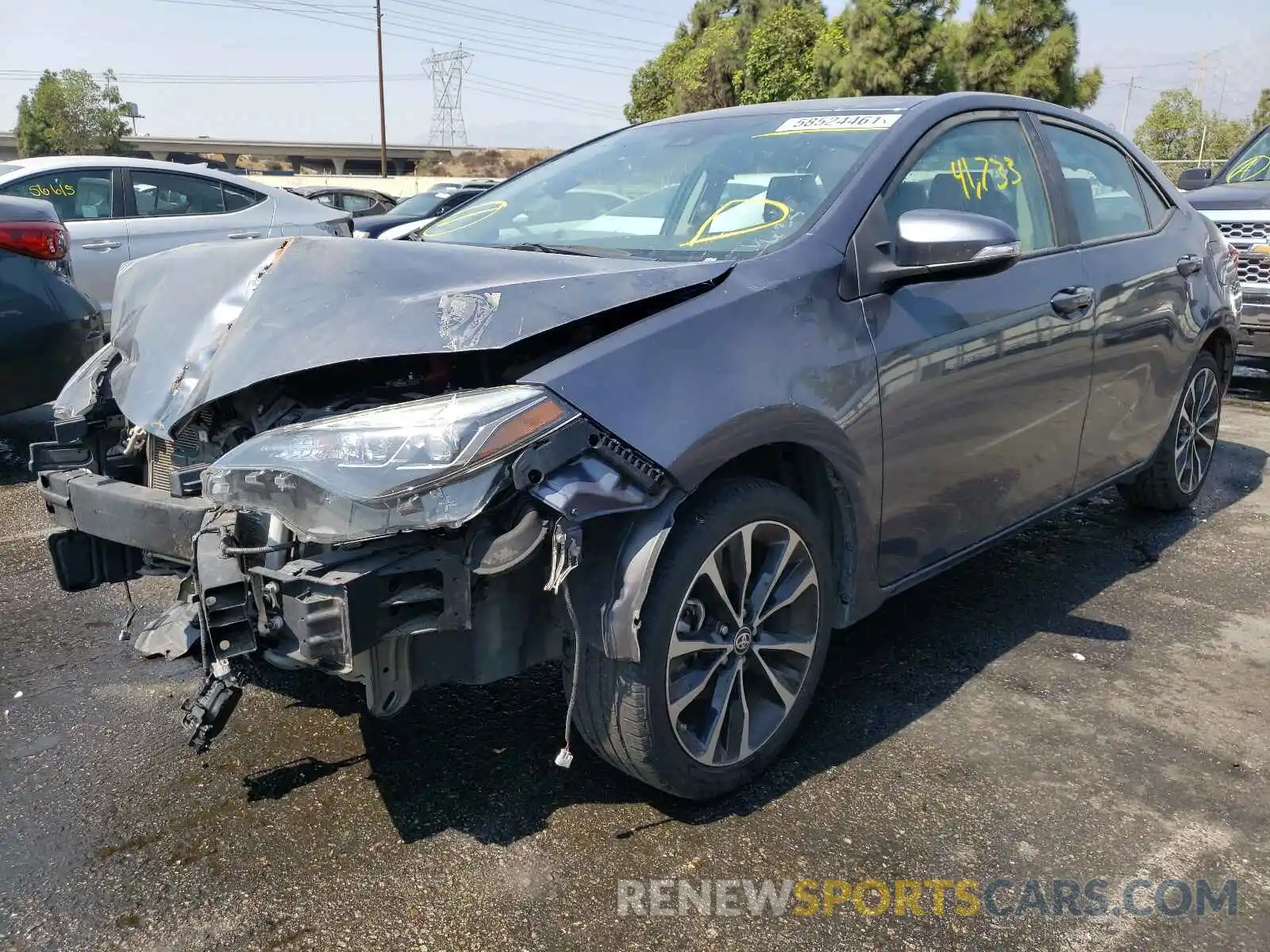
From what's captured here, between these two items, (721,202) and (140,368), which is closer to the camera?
(140,368)

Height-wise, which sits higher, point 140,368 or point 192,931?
point 140,368

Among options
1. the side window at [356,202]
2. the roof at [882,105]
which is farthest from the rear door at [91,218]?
the side window at [356,202]

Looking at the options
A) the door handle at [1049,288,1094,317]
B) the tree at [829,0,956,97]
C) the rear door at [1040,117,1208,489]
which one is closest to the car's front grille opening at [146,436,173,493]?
the door handle at [1049,288,1094,317]

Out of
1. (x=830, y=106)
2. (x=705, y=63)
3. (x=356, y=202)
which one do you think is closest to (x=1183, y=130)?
(x=705, y=63)

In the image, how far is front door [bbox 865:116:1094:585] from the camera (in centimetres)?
295

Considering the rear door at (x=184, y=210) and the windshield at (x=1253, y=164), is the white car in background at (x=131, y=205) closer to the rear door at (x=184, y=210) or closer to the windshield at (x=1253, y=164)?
the rear door at (x=184, y=210)

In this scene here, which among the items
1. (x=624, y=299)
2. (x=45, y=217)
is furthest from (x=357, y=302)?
(x=45, y=217)

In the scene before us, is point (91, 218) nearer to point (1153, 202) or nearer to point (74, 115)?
point (1153, 202)

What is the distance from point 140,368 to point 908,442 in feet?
6.88

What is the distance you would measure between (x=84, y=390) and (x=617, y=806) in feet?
6.40

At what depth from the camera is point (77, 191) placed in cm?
812

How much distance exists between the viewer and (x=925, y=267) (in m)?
2.84

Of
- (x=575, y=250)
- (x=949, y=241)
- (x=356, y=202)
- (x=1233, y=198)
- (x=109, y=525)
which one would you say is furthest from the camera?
(x=356, y=202)

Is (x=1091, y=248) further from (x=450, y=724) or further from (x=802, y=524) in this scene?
(x=450, y=724)
